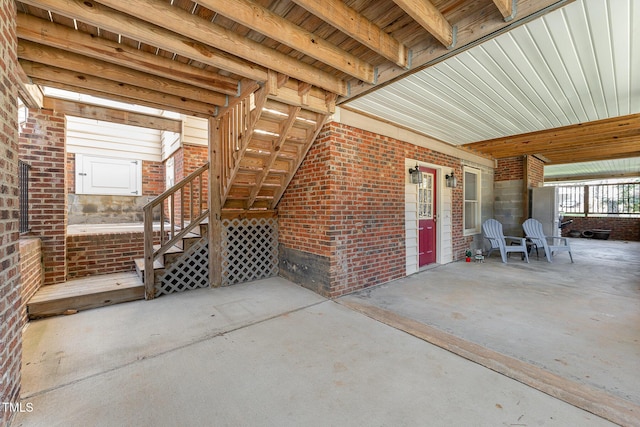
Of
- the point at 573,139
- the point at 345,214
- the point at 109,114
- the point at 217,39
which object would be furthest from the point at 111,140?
the point at 573,139

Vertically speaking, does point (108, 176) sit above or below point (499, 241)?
above

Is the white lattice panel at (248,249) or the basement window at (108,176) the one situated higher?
the basement window at (108,176)

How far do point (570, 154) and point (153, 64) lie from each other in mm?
9827

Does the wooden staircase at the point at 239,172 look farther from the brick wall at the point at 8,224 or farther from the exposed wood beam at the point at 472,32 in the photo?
the brick wall at the point at 8,224

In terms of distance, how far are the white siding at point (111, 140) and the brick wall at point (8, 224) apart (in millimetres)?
5207

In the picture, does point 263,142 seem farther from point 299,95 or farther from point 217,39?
point 217,39

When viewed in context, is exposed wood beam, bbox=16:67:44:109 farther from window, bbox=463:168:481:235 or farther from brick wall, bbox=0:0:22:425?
window, bbox=463:168:481:235

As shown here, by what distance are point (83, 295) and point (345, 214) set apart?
11.5 ft

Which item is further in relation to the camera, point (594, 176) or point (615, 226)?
point (594, 176)

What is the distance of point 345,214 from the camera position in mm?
3975

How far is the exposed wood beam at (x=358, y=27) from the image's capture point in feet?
6.77

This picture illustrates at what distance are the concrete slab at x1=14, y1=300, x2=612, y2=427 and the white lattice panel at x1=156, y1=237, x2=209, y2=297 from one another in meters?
1.29

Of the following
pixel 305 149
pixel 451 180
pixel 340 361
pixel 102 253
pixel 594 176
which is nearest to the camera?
pixel 340 361

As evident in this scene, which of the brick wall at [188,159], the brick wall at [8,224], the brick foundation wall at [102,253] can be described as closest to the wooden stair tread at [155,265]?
the brick foundation wall at [102,253]
